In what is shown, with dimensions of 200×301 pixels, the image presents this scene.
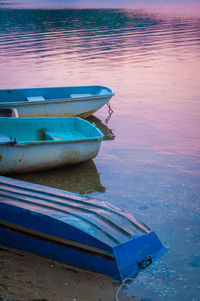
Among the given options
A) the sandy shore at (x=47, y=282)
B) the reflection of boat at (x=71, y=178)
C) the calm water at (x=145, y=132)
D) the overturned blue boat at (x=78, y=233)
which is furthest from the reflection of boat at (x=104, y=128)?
the sandy shore at (x=47, y=282)

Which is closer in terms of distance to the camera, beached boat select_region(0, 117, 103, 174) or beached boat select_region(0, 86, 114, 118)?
beached boat select_region(0, 117, 103, 174)

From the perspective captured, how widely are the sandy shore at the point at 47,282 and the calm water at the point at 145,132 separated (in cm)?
33

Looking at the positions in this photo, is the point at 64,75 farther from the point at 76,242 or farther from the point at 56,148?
the point at 76,242

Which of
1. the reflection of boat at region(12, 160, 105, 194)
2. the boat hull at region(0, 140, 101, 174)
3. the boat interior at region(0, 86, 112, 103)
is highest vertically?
the boat interior at region(0, 86, 112, 103)

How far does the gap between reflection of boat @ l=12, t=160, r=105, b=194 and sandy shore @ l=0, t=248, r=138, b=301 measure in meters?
2.47

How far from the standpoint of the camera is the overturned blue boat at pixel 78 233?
4.55 m

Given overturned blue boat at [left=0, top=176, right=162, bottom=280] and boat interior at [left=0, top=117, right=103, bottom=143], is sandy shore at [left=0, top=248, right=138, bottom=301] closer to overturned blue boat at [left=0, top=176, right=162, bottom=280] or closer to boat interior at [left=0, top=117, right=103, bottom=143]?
overturned blue boat at [left=0, top=176, right=162, bottom=280]

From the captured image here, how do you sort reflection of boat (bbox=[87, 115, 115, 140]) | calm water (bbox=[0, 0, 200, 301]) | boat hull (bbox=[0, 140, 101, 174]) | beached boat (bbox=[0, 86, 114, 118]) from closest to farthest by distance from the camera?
calm water (bbox=[0, 0, 200, 301]), boat hull (bbox=[0, 140, 101, 174]), beached boat (bbox=[0, 86, 114, 118]), reflection of boat (bbox=[87, 115, 115, 140])

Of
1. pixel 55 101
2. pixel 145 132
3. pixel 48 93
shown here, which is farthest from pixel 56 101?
pixel 145 132

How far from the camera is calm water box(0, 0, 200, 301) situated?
5273 mm

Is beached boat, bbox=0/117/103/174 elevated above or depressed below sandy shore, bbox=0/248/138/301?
above

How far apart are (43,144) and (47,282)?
327 centimetres

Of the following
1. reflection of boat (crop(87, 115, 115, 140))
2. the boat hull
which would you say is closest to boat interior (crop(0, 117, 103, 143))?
the boat hull

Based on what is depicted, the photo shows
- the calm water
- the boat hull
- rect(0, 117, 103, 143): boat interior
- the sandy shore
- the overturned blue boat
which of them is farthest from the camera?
rect(0, 117, 103, 143): boat interior
